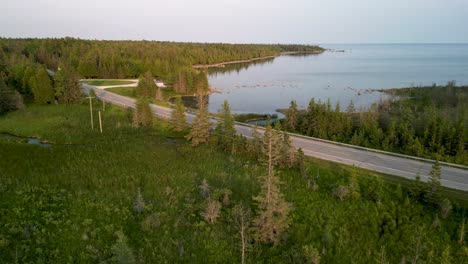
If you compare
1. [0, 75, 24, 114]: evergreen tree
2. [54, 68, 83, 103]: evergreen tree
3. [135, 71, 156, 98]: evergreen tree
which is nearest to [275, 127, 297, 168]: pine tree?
[135, 71, 156, 98]: evergreen tree

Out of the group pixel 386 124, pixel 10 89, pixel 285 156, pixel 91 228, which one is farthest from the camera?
pixel 10 89

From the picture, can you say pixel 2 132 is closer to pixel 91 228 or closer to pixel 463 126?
pixel 91 228

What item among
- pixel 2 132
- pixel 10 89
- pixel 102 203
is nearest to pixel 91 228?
pixel 102 203

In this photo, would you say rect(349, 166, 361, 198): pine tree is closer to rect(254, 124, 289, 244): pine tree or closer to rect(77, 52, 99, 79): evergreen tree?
rect(254, 124, 289, 244): pine tree

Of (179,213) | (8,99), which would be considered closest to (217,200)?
(179,213)

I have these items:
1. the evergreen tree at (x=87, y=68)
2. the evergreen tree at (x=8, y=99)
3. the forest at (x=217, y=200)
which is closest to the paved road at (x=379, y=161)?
the forest at (x=217, y=200)

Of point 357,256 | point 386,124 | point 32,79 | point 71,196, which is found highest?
point 32,79
